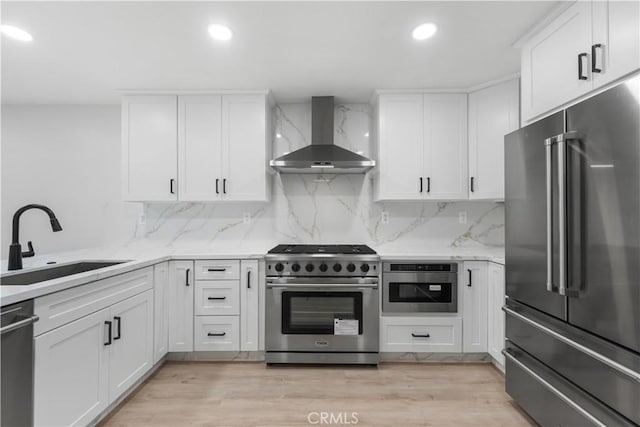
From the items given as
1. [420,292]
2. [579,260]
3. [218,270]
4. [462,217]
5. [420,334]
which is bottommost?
[420,334]

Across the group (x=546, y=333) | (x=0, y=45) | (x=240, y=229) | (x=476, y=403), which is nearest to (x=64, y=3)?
(x=0, y=45)

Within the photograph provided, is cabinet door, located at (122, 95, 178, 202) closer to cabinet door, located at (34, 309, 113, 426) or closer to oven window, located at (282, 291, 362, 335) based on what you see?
cabinet door, located at (34, 309, 113, 426)

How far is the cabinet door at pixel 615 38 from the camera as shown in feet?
4.33

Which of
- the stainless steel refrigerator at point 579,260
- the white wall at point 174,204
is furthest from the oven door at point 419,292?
the stainless steel refrigerator at point 579,260

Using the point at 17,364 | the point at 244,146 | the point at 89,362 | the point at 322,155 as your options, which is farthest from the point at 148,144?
the point at 17,364

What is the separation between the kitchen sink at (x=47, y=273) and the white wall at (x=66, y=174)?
99 centimetres

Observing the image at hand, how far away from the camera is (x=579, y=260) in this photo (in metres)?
1.40

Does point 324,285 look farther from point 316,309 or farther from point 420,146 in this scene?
→ point 420,146

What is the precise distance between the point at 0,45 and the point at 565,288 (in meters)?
3.85

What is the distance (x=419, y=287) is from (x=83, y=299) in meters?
2.40

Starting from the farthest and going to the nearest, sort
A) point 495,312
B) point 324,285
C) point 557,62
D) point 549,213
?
point 324,285
point 495,312
point 557,62
point 549,213

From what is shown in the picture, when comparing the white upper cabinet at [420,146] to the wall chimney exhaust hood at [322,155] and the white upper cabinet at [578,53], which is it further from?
the white upper cabinet at [578,53]

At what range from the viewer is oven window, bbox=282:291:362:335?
8.66 feet

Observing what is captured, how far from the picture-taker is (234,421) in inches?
75.1
